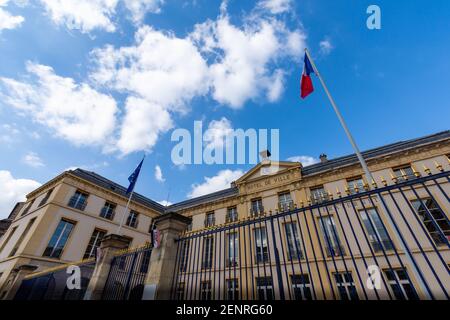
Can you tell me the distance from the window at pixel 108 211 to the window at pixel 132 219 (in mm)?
1654

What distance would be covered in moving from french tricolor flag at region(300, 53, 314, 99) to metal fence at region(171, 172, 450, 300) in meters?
4.16

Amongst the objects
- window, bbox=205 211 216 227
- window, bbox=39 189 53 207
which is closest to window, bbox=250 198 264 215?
window, bbox=205 211 216 227

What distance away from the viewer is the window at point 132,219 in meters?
20.9

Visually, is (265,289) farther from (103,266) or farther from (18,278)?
(18,278)

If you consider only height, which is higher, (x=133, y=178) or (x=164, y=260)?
(x=133, y=178)

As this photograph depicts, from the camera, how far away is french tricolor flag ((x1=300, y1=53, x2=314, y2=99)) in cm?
827

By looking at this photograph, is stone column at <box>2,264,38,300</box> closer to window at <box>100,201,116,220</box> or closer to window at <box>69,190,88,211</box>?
window at <box>69,190,88,211</box>

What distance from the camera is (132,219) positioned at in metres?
21.2

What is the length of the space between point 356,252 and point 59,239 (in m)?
20.5

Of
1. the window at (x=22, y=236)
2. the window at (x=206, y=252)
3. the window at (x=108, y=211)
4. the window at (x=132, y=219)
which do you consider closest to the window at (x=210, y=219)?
the window at (x=206, y=252)

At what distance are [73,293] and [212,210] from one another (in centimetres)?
1073

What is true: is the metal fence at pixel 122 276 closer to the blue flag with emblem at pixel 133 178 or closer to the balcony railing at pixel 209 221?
the blue flag with emblem at pixel 133 178

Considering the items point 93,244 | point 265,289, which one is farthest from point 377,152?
point 93,244
